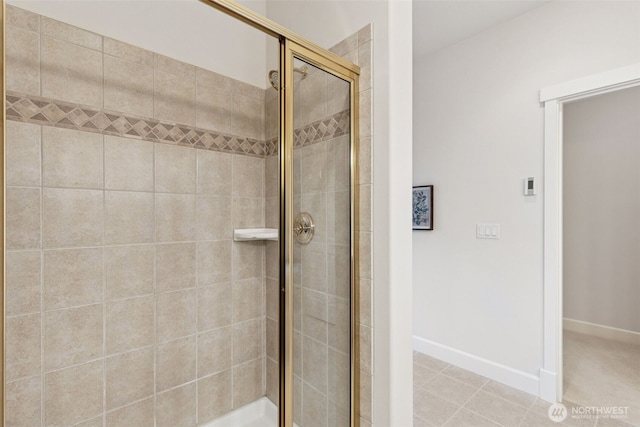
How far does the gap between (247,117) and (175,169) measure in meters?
0.55

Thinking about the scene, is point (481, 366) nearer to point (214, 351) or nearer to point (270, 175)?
point (214, 351)

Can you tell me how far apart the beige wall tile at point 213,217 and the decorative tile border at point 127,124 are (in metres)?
0.29

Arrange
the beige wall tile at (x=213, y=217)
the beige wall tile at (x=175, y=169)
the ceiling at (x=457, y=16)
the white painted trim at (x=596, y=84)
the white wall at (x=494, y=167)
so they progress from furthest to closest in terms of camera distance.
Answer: the ceiling at (x=457, y=16)
the white wall at (x=494, y=167)
the white painted trim at (x=596, y=84)
the beige wall tile at (x=213, y=217)
the beige wall tile at (x=175, y=169)

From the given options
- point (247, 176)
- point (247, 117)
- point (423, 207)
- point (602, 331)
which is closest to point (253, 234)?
point (247, 176)

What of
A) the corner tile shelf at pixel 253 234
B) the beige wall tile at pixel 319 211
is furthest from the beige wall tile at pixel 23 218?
the beige wall tile at pixel 319 211

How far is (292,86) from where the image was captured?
1175mm

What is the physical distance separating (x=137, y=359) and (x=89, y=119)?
113 centimetres

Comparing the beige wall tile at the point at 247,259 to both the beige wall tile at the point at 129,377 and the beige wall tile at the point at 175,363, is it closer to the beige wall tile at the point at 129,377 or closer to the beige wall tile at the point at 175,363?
the beige wall tile at the point at 175,363

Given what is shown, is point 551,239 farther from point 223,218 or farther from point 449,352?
point 223,218

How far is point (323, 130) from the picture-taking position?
4.24ft

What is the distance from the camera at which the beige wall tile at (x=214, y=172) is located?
5.59ft

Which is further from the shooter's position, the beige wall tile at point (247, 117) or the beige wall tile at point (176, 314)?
the beige wall tile at point (247, 117)

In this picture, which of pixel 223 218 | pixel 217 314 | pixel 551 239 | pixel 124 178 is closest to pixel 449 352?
pixel 551 239

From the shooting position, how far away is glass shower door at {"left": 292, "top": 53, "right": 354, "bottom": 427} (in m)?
1.20
